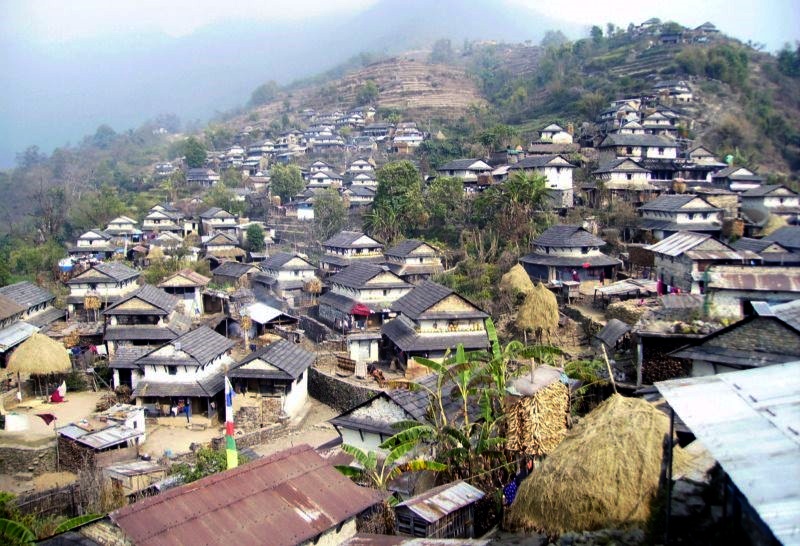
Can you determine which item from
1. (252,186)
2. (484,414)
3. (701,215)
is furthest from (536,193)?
(252,186)

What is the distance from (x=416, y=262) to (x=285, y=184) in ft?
99.1

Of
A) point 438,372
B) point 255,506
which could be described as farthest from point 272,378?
point 255,506

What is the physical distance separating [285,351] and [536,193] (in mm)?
22001

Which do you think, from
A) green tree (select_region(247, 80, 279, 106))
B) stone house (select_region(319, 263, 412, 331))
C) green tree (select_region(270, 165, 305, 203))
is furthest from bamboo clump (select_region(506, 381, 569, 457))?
green tree (select_region(247, 80, 279, 106))

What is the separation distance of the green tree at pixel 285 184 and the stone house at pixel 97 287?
27.9 m

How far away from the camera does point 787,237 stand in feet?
117

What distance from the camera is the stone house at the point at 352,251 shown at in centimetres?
4622

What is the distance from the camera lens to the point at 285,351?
96.2 feet

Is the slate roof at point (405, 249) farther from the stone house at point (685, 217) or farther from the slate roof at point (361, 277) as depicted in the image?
the stone house at point (685, 217)

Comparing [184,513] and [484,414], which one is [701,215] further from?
[184,513]

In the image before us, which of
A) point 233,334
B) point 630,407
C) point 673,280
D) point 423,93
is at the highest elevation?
point 423,93

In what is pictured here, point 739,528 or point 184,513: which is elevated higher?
point 739,528

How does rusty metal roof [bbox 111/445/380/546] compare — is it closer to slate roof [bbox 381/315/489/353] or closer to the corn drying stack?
the corn drying stack

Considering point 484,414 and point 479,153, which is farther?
point 479,153
